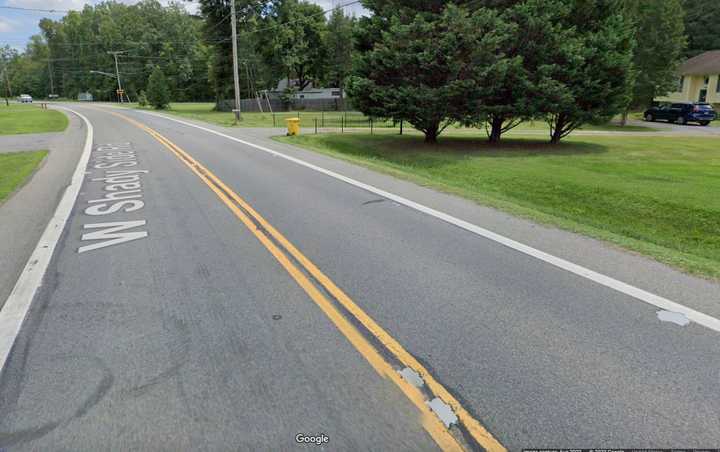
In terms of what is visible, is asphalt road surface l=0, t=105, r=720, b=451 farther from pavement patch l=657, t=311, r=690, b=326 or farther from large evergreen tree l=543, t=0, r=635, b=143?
large evergreen tree l=543, t=0, r=635, b=143

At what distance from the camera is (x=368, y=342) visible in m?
3.82

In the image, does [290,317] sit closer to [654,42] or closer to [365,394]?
[365,394]

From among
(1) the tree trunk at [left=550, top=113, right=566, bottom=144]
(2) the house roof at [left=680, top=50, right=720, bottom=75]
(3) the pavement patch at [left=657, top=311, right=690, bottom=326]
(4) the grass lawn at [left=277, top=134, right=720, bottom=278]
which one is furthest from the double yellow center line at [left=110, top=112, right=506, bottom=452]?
(2) the house roof at [left=680, top=50, right=720, bottom=75]

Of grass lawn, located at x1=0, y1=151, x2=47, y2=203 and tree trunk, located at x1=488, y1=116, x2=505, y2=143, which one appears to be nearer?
grass lawn, located at x1=0, y1=151, x2=47, y2=203

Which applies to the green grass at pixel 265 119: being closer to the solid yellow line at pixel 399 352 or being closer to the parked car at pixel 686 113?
the parked car at pixel 686 113

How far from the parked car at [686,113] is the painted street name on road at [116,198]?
130 ft

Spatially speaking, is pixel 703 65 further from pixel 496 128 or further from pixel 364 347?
pixel 364 347

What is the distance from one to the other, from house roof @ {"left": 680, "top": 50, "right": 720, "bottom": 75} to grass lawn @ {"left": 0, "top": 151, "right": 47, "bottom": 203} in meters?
55.4

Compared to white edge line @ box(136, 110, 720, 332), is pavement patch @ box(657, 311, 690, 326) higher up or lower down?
lower down

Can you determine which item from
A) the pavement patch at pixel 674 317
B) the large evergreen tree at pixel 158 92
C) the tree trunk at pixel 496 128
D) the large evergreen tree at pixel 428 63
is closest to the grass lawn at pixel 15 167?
the pavement patch at pixel 674 317

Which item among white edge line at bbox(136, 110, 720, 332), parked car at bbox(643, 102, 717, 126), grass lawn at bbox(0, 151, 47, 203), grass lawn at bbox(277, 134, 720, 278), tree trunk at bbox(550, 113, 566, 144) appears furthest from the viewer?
parked car at bbox(643, 102, 717, 126)

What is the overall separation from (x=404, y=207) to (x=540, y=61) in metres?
14.4

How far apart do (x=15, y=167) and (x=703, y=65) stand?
5807 cm

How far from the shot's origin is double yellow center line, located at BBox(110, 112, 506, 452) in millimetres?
2816
